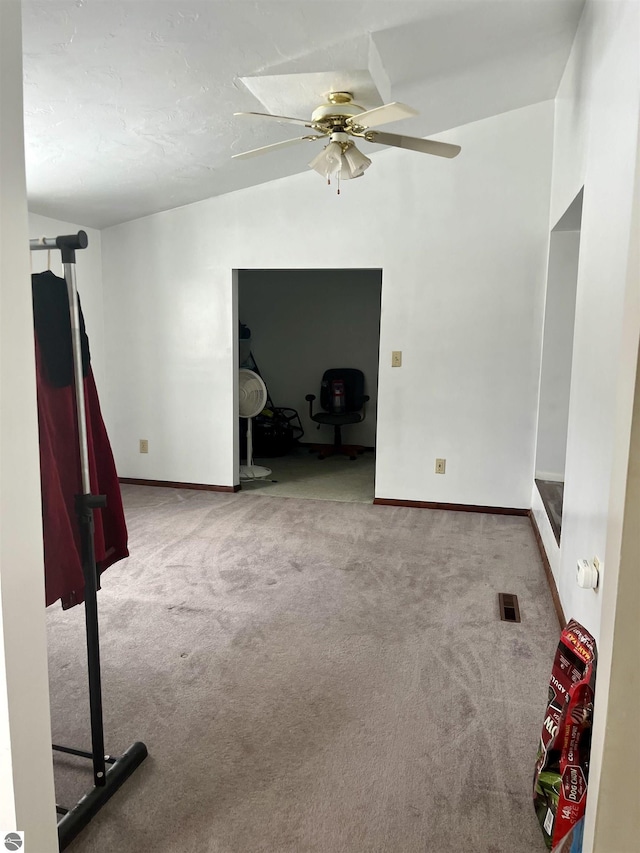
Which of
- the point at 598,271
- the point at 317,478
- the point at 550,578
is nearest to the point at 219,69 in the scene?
the point at 598,271

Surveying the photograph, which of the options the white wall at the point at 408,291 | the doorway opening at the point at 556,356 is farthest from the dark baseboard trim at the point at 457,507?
the doorway opening at the point at 556,356

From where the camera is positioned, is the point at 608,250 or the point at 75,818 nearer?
the point at 75,818

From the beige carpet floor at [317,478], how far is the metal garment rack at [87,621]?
3.28 metres

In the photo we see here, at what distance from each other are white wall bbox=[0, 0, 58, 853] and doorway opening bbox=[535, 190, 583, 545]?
3398 mm

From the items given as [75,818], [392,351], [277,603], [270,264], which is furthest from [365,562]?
[270,264]

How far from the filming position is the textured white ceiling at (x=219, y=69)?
7.47 feet

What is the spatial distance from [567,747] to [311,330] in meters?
5.94

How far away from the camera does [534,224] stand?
4348mm

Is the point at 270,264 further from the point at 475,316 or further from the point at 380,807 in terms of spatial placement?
the point at 380,807

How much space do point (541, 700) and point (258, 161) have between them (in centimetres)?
366

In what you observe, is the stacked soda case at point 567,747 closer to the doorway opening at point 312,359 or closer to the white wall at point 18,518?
the white wall at point 18,518

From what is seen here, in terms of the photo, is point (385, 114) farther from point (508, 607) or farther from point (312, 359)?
point (312, 359)

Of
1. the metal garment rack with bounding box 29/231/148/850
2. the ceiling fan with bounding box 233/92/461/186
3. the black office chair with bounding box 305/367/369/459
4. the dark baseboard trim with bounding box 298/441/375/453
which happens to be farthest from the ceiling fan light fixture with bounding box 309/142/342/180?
the dark baseboard trim with bounding box 298/441/375/453

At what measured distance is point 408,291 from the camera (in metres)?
4.64
